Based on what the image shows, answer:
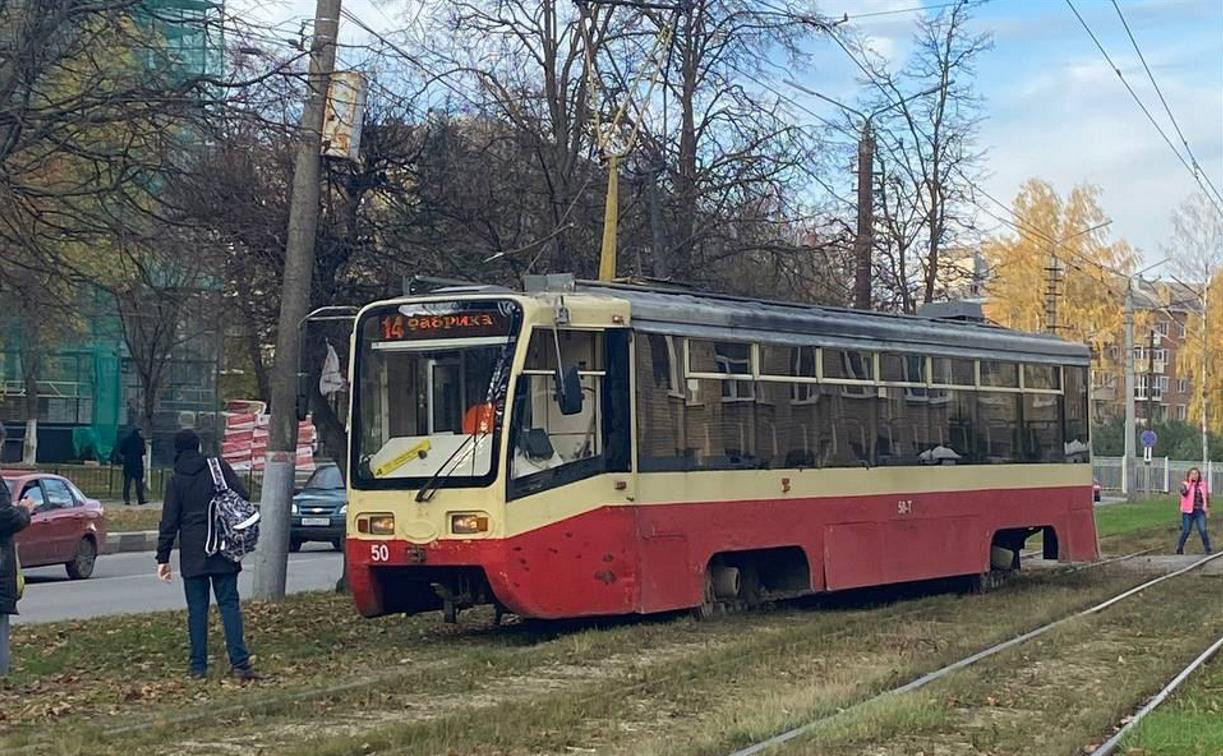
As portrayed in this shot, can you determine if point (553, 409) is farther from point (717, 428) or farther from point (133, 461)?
point (133, 461)

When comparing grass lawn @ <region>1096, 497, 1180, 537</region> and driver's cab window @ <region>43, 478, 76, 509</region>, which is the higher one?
driver's cab window @ <region>43, 478, 76, 509</region>

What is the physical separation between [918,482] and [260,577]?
21.0 ft

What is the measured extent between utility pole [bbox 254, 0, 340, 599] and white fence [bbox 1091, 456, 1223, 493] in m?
54.1

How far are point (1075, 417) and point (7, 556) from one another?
13031mm

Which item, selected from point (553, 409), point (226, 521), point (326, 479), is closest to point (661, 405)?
point (553, 409)

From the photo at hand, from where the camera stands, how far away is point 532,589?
1312 centimetres

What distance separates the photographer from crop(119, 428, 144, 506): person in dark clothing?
37531 millimetres

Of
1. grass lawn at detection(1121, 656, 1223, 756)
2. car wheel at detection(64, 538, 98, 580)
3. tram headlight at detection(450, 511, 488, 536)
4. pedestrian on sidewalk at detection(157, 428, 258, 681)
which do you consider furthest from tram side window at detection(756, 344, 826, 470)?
car wheel at detection(64, 538, 98, 580)

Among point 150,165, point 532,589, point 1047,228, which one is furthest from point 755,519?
point 1047,228

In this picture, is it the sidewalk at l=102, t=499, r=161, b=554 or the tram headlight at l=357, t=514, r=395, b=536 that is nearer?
the tram headlight at l=357, t=514, r=395, b=536

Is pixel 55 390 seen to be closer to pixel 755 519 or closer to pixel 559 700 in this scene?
pixel 755 519

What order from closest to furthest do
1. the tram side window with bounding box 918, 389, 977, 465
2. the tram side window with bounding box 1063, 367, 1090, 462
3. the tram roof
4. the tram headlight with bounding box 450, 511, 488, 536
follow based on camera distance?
the tram headlight with bounding box 450, 511, 488, 536 < the tram roof < the tram side window with bounding box 918, 389, 977, 465 < the tram side window with bounding box 1063, 367, 1090, 462

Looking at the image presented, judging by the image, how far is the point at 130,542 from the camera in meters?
30.0

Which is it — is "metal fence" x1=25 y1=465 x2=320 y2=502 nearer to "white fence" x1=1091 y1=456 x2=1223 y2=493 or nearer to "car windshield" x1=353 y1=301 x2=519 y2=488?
"car windshield" x1=353 y1=301 x2=519 y2=488
